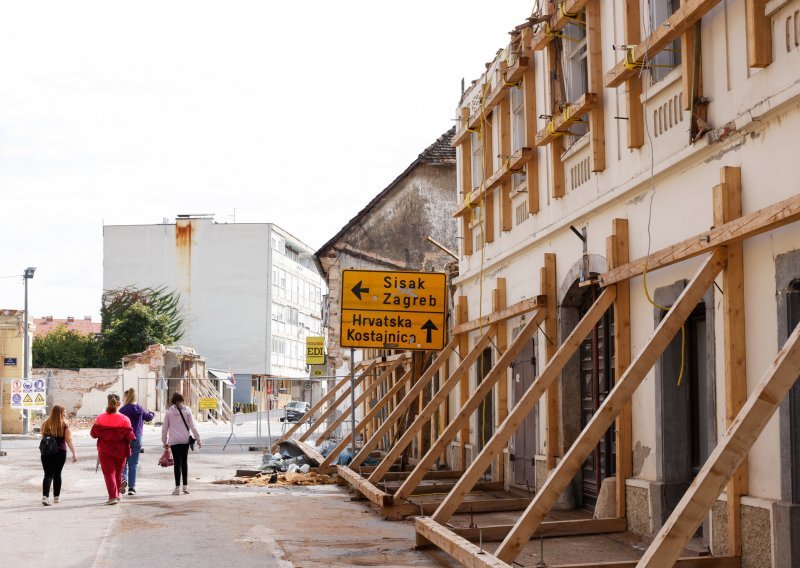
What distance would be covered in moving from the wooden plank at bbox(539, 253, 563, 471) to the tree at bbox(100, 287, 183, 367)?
61953 millimetres

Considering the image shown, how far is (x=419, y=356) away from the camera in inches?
828

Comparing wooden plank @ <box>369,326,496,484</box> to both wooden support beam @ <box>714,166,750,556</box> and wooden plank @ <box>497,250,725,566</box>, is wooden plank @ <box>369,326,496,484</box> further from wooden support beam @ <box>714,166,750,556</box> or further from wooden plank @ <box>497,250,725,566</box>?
wooden support beam @ <box>714,166,750,556</box>

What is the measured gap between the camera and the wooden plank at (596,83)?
12961mm

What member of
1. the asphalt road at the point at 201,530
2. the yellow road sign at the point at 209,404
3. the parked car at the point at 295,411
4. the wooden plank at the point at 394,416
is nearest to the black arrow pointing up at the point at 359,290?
the wooden plank at the point at 394,416

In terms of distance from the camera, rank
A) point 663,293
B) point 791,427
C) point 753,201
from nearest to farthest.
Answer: point 791,427 → point 753,201 → point 663,293

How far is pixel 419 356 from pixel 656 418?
997 centimetres

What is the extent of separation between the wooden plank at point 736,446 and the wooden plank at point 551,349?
25.7 feet

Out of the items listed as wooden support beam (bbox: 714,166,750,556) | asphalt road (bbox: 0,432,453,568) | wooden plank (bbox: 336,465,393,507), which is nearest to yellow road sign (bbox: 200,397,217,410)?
asphalt road (bbox: 0,432,453,568)

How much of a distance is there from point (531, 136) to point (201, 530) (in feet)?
24.0

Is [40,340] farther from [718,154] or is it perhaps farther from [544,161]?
[718,154]

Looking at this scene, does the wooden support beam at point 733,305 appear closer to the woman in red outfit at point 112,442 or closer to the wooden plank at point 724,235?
the wooden plank at point 724,235

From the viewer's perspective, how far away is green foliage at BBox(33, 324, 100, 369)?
75.9 meters

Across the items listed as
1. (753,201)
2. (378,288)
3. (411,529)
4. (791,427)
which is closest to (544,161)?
(378,288)

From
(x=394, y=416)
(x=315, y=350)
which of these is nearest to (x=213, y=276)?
(x=315, y=350)
